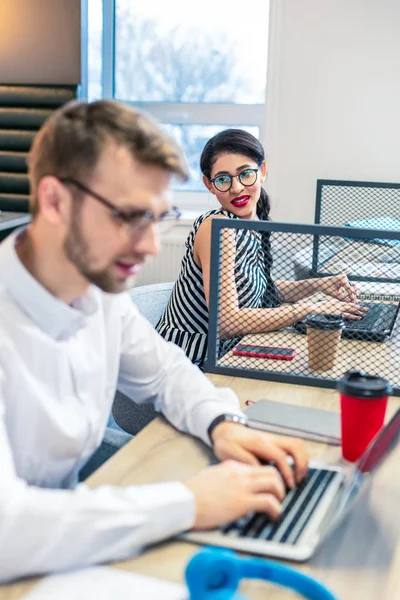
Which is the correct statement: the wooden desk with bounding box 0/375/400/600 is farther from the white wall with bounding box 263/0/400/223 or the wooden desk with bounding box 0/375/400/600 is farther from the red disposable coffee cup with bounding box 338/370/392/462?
the white wall with bounding box 263/0/400/223

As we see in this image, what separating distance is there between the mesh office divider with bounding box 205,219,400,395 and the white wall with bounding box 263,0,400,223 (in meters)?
1.25

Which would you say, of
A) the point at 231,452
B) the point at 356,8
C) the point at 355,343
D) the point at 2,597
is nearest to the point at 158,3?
the point at 356,8

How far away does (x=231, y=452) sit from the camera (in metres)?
1.03

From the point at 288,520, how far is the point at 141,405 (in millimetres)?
864

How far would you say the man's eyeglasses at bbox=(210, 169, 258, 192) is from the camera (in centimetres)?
198

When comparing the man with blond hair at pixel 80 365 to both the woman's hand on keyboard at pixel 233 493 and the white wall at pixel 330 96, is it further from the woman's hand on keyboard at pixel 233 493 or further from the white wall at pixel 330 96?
the white wall at pixel 330 96

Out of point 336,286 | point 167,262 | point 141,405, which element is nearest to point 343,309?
point 336,286

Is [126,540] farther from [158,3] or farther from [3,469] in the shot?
[158,3]

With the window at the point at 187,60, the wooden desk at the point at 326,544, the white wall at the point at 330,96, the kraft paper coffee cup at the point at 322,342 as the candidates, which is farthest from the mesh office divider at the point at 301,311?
the window at the point at 187,60

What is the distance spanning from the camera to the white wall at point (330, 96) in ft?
11.1

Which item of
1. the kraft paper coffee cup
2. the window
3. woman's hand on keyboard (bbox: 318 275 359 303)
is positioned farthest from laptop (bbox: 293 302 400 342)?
the window

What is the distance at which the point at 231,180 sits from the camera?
198 cm

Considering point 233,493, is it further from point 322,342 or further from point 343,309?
point 343,309

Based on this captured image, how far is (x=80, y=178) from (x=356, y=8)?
113 inches
